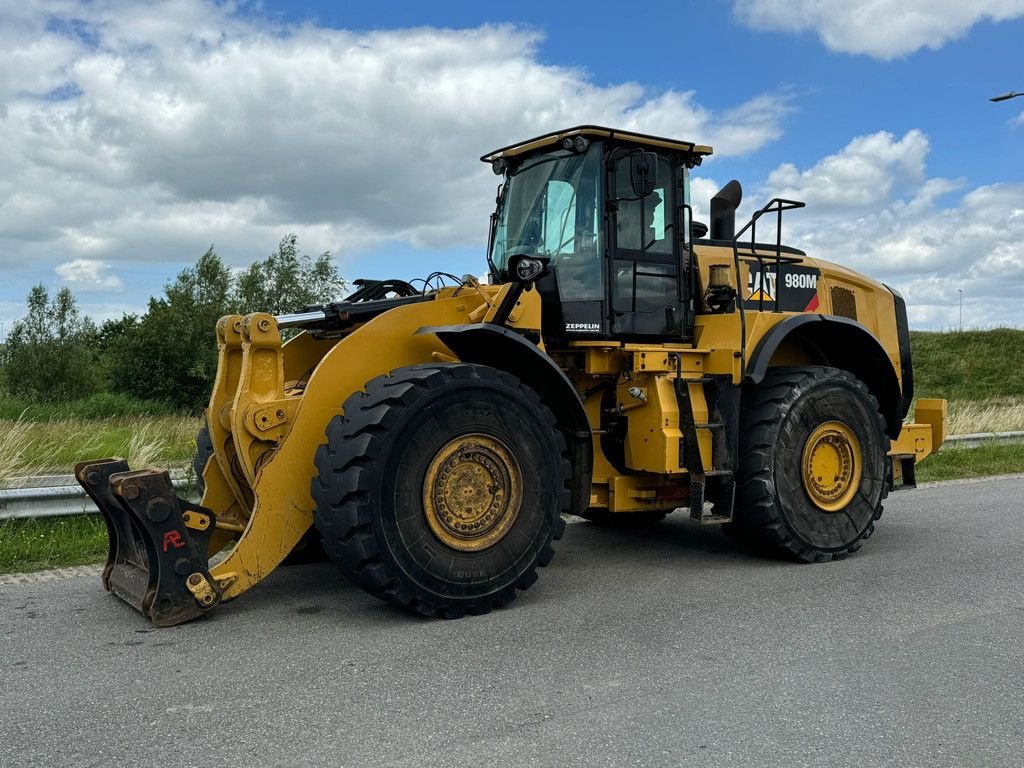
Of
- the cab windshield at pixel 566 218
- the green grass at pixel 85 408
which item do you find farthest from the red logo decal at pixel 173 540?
the green grass at pixel 85 408

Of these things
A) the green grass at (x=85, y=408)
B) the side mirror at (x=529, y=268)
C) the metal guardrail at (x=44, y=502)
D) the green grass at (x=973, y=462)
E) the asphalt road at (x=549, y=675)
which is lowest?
the asphalt road at (x=549, y=675)

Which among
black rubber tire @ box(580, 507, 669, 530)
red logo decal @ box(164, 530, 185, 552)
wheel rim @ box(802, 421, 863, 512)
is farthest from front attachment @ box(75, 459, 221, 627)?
wheel rim @ box(802, 421, 863, 512)

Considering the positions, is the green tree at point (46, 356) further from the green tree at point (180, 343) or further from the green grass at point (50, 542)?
the green grass at point (50, 542)

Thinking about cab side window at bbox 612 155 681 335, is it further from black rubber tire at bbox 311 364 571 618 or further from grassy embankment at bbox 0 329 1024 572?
grassy embankment at bbox 0 329 1024 572

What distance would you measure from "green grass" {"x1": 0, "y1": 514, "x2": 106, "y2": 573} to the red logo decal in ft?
7.35

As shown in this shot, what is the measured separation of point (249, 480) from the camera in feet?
17.3

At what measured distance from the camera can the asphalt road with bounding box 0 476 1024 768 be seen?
3.48m

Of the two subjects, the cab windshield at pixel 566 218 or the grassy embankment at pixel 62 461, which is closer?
the cab windshield at pixel 566 218

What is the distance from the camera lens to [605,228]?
6430 millimetres

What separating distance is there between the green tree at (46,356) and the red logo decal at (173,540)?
1013 inches

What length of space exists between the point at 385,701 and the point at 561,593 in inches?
80.9

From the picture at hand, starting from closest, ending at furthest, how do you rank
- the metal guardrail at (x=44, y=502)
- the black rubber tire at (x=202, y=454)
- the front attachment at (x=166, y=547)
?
the front attachment at (x=166, y=547) → the black rubber tire at (x=202, y=454) → the metal guardrail at (x=44, y=502)

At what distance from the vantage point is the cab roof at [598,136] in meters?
6.36

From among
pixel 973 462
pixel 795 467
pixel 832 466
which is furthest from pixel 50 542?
pixel 973 462
